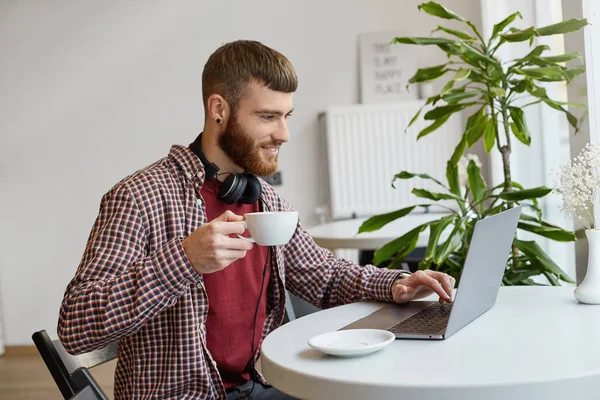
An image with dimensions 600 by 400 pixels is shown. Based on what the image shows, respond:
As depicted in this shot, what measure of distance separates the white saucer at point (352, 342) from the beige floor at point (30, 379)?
9.36 feet

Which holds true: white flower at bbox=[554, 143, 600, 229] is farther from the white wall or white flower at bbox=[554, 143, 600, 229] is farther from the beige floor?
the white wall

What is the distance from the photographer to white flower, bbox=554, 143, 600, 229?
59.6 inches

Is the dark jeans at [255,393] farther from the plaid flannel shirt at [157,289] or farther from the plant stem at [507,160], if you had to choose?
the plant stem at [507,160]

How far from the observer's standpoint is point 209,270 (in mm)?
1355

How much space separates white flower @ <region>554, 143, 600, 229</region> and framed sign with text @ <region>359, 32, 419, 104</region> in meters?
2.97

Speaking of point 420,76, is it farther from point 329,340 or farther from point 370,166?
point 370,166

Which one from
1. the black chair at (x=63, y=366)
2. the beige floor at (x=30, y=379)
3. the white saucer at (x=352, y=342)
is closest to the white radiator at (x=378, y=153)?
the beige floor at (x=30, y=379)

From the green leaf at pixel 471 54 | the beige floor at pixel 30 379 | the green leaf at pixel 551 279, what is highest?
the green leaf at pixel 471 54

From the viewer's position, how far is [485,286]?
1.39m


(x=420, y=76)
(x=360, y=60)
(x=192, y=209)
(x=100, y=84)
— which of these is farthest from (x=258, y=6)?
(x=192, y=209)

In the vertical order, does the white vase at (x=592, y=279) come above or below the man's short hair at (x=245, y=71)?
below

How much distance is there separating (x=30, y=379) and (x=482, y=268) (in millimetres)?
3647

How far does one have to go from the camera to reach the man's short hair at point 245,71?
5.78 ft

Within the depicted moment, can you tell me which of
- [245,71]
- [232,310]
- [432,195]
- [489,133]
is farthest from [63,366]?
[489,133]
